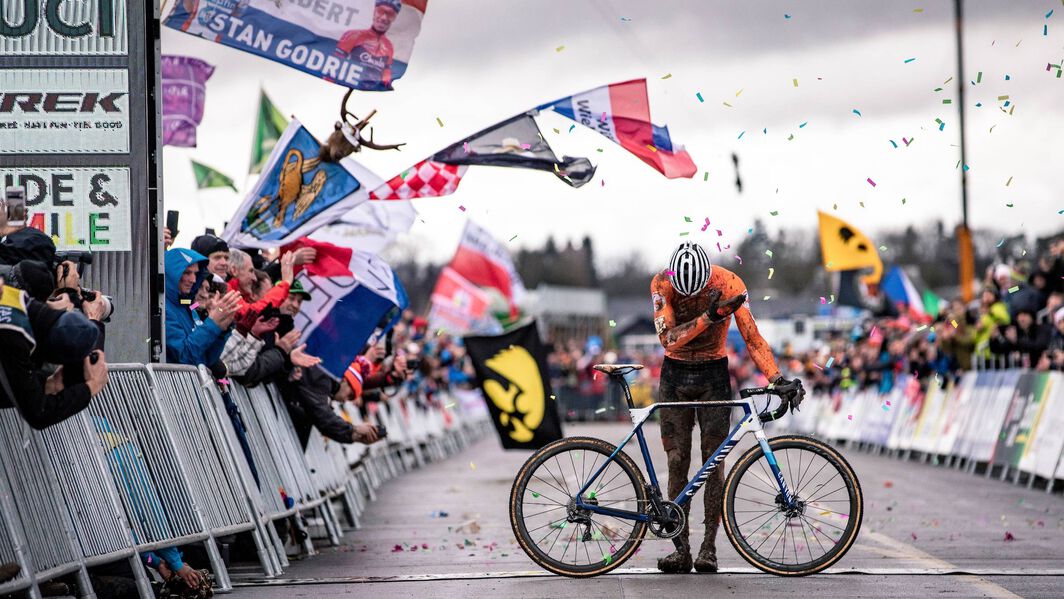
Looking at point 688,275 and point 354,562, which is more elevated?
point 688,275

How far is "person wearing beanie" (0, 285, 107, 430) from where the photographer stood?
246 inches

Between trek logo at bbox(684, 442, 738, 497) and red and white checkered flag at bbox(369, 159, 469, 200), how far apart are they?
444 cm

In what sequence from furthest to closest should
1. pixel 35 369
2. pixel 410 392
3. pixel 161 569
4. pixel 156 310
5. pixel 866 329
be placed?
pixel 866 329, pixel 410 392, pixel 156 310, pixel 161 569, pixel 35 369

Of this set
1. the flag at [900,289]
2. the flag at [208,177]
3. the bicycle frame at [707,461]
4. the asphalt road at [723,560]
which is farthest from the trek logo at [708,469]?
the flag at [900,289]

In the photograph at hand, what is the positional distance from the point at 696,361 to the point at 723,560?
53.9 inches

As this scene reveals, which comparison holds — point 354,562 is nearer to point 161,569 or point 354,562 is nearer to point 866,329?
point 161,569

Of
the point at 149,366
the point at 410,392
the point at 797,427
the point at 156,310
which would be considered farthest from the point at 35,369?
the point at 797,427

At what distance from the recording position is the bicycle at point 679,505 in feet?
28.9

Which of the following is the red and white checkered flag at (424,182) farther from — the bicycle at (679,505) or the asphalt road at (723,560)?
the bicycle at (679,505)

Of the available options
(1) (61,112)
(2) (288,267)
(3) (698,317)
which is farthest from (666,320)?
(1) (61,112)

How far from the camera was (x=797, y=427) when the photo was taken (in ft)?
128

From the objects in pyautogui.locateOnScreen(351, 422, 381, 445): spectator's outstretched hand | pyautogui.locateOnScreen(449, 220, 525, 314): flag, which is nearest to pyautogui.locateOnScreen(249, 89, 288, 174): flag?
pyautogui.locateOnScreen(351, 422, 381, 445): spectator's outstretched hand

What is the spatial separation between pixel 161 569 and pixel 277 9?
4852mm

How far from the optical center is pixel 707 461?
916 centimetres
